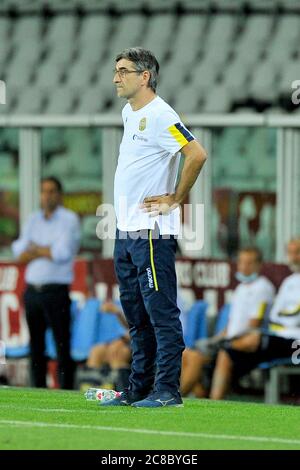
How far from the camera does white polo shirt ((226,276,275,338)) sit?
14258 mm

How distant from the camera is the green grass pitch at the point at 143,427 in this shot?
7.74 m

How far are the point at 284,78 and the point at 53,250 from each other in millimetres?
2794

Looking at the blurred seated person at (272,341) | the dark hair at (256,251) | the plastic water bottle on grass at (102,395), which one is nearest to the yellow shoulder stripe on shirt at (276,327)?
the blurred seated person at (272,341)

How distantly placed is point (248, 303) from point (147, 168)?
5.42 m

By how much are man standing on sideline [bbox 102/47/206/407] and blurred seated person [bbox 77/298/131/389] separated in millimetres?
5405

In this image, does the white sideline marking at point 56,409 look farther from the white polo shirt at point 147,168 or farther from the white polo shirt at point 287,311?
the white polo shirt at point 287,311

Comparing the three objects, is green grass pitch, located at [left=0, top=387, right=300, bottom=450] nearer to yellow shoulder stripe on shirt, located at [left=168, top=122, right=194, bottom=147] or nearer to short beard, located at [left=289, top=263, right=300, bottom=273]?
yellow shoulder stripe on shirt, located at [left=168, top=122, right=194, bottom=147]

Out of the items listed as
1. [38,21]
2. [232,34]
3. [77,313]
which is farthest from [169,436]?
[38,21]

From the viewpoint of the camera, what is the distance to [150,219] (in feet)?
29.4

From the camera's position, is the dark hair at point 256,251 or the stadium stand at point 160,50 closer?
the dark hair at point 256,251

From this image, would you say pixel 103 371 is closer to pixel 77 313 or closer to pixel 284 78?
pixel 77 313

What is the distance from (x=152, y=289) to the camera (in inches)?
351

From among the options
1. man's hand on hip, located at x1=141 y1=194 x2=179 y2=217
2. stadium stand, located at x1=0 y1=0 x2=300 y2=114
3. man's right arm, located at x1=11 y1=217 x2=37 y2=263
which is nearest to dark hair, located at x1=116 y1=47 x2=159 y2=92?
man's hand on hip, located at x1=141 y1=194 x2=179 y2=217

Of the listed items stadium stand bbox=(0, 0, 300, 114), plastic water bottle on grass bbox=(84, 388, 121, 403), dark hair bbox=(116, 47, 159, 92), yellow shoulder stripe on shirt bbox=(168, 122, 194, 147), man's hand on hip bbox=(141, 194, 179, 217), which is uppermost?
stadium stand bbox=(0, 0, 300, 114)
